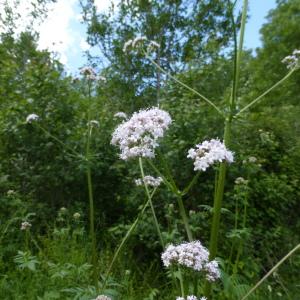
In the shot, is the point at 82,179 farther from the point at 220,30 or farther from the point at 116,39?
the point at 220,30

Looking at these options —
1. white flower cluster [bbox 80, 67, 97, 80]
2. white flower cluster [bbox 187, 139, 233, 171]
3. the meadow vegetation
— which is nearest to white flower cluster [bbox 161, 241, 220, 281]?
white flower cluster [bbox 187, 139, 233, 171]

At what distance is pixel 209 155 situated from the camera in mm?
2004

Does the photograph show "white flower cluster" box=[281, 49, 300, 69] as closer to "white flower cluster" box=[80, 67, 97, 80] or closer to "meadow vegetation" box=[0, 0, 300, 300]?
"meadow vegetation" box=[0, 0, 300, 300]

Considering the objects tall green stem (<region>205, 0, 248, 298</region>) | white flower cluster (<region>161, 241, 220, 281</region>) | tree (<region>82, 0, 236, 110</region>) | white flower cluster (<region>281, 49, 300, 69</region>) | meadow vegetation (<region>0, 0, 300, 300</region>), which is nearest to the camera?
white flower cluster (<region>161, 241, 220, 281</region>)

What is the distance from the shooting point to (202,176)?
211 inches

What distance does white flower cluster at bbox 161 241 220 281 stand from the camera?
198cm

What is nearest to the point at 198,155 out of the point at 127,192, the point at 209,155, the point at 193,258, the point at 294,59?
the point at 209,155

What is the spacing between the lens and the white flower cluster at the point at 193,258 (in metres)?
1.98

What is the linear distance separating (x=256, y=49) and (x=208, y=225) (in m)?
19.5

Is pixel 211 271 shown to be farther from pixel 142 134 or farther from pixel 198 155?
pixel 142 134

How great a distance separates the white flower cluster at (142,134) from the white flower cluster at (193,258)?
1.56 feet

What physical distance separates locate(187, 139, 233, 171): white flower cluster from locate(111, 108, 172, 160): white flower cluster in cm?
23

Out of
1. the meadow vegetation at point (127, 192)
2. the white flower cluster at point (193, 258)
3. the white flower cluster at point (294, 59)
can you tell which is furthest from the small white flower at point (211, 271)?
the white flower cluster at point (294, 59)

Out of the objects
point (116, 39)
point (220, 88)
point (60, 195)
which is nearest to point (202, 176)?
point (60, 195)
